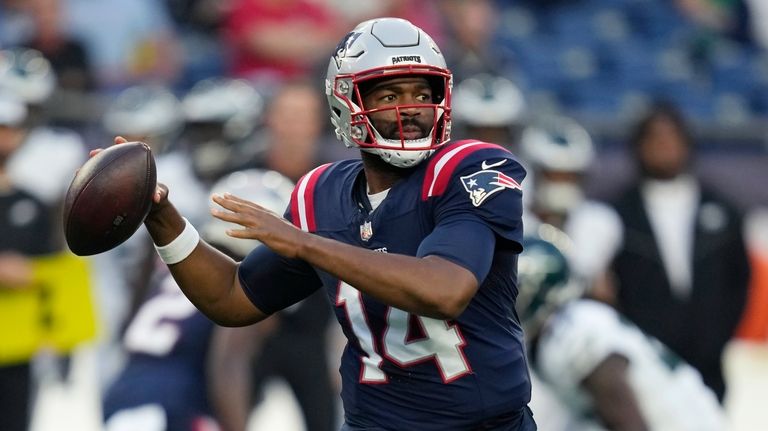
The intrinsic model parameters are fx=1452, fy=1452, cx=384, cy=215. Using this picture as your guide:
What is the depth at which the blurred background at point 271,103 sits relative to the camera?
715 cm

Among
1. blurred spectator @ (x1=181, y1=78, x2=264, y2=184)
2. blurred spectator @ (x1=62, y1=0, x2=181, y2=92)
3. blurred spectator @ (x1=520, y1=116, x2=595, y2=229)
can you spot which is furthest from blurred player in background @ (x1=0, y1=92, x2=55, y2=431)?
blurred spectator @ (x1=62, y1=0, x2=181, y2=92)

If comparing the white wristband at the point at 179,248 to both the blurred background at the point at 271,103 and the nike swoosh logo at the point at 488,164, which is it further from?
the blurred background at the point at 271,103

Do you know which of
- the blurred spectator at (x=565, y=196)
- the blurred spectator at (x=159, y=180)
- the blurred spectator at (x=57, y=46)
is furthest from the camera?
the blurred spectator at (x=57, y=46)

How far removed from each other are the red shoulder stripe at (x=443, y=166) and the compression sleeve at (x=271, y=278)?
1.54 ft

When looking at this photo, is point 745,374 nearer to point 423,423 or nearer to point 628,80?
point 628,80

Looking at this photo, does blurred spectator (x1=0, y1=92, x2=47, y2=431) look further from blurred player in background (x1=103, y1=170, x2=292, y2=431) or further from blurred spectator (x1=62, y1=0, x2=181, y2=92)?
blurred spectator (x1=62, y1=0, x2=181, y2=92)

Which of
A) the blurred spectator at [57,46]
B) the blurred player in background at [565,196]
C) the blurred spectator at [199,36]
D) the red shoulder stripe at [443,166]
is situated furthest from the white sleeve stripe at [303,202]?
the blurred spectator at [199,36]

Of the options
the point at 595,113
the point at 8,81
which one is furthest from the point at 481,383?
the point at 595,113

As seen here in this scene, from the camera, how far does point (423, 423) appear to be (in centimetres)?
342

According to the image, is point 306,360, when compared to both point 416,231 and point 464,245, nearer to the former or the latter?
point 416,231

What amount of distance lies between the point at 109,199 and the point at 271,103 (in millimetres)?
4922

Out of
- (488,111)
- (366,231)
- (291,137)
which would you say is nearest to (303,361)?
(291,137)

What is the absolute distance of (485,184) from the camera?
3361 millimetres

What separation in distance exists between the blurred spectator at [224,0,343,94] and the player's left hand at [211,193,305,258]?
22.1ft
